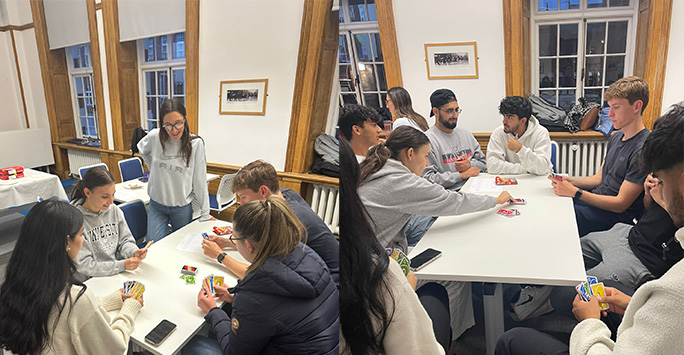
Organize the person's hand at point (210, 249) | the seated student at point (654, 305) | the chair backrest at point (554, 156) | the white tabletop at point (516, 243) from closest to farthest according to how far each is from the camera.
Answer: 1. the seated student at point (654, 305)
2. the white tabletop at point (516, 243)
3. the chair backrest at point (554, 156)
4. the person's hand at point (210, 249)

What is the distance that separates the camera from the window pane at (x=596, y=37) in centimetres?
67

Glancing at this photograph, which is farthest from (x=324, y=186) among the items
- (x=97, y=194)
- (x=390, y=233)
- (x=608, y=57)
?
(x=608, y=57)

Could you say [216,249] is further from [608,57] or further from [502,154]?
[608,57]

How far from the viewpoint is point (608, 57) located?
2.19ft

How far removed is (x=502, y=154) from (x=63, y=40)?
96cm

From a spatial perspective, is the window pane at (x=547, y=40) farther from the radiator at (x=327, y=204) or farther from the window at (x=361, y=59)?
the radiator at (x=327, y=204)

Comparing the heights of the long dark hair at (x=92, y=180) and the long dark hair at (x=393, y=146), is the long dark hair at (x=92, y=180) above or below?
below

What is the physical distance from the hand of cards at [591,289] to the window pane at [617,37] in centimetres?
38

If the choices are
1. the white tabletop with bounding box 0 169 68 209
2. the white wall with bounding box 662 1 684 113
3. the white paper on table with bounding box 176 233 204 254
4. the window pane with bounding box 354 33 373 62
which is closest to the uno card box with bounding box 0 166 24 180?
the white tabletop with bounding box 0 169 68 209

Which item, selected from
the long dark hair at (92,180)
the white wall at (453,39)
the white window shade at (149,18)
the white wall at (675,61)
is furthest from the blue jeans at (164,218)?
the white wall at (675,61)

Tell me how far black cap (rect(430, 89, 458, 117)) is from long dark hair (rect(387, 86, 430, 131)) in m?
0.02

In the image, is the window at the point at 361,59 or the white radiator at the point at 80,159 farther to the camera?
the white radiator at the point at 80,159

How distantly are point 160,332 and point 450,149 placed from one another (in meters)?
0.66

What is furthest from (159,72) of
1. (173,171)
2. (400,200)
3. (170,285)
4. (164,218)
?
(400,200)
